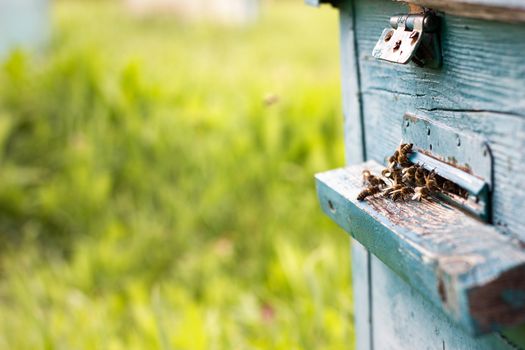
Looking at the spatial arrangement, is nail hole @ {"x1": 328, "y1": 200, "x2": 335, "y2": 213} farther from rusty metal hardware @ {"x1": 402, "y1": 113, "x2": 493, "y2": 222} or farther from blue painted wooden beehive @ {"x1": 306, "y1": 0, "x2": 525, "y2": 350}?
rusty metal hardware @ {"x1": 402, "y1": 113, "x2": 493, "y2": 222}

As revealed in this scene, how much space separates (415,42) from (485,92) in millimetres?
136

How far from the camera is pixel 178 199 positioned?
3779 millimetres

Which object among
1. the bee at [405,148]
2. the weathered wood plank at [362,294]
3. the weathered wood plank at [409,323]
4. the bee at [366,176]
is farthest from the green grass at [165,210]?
the bee at [405,148]

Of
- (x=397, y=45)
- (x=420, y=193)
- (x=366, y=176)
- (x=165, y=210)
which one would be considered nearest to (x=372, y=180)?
(x=366, y=176)

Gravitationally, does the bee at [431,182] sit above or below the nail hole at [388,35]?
below

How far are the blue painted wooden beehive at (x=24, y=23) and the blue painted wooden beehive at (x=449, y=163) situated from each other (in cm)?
528

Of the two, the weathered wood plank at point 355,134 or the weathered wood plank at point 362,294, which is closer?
the weathered wood plank at point 355,134

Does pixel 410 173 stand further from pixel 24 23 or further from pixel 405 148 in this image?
pixel 24 23

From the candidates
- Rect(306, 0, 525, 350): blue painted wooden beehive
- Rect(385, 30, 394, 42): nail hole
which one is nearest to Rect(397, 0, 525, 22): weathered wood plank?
Rect(306, 0, 525, 350): blue painted wooden beehive

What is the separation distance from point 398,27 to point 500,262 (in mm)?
465

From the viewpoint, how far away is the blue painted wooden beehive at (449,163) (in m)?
0.85

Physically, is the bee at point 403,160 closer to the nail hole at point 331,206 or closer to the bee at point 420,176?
the bee at point 420,176

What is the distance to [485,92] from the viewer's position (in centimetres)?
98

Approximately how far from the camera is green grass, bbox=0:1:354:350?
9.07 feet
